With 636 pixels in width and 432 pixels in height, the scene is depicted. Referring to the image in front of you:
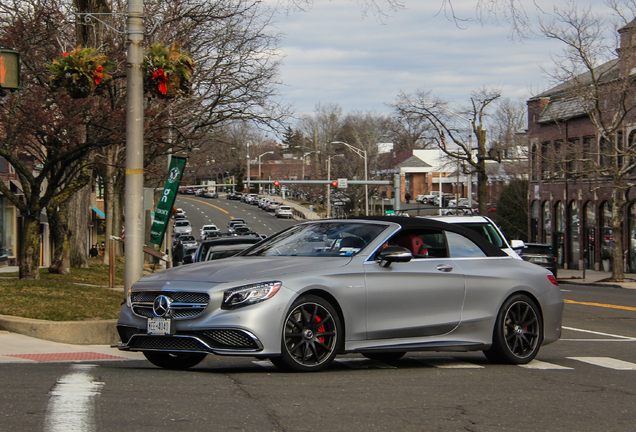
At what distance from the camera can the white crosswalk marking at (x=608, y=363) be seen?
8.83 metres

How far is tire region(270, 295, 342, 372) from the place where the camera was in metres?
7.01

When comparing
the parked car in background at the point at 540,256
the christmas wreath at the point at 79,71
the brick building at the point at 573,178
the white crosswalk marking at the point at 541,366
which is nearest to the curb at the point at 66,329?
the christmas wreath at the point at 79,71

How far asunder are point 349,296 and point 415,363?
6.08 feet

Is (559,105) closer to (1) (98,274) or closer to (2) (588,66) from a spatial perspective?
(2) (588,66)

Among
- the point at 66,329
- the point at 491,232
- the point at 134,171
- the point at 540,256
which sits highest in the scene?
the point at 134,171

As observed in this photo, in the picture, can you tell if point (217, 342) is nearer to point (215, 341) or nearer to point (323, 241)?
point (215, 341)

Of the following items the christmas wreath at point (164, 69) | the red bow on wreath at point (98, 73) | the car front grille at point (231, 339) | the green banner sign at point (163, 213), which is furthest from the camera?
the green banner sign at point (163, 213)

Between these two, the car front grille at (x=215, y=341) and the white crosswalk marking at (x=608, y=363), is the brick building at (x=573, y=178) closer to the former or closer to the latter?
the white crosswalk marking at (x=608, y=363)

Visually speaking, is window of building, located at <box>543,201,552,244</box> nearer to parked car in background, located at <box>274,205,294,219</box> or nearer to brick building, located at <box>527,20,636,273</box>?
brick building, located at <box>527,20,636,273</box>

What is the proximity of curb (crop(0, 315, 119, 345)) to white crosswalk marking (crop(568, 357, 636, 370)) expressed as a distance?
22.2 feet

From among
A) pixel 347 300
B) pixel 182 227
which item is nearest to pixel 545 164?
pixel 182 227

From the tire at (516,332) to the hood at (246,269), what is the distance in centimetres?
206

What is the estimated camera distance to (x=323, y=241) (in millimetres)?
8008

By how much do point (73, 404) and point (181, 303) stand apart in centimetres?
153
